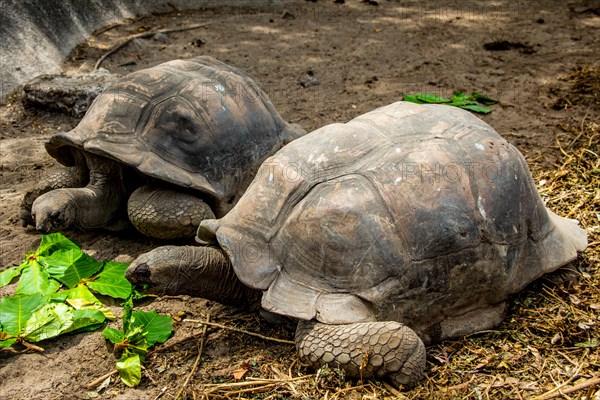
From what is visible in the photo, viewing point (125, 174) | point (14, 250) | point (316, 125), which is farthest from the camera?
point (316, 125)

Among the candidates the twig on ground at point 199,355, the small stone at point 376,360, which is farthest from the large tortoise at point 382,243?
the twig on ground at point 199,355

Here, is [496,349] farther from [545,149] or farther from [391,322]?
[545,149]

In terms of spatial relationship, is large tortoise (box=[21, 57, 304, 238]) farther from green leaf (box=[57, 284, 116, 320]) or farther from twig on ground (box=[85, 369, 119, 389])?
twig on ground (box=[85, 369, 119, 389])

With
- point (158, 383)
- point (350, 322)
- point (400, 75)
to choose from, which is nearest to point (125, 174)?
point (158, 383)

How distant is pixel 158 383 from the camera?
2.65 m

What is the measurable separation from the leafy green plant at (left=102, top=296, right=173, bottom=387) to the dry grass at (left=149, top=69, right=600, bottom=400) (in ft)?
0.75

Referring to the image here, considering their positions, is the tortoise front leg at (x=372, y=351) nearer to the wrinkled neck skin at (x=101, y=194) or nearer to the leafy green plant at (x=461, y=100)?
the wrinkled neck skin at (x=101, y=194)

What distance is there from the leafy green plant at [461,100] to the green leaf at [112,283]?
9.76 feet

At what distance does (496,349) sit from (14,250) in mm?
2760

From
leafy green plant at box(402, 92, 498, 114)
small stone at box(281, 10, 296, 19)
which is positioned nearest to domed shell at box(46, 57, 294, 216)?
leafy green plant at box(402, 92, 498, 114)

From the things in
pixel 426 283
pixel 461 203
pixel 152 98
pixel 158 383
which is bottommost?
pixel 158 383

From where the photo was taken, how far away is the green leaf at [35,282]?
3168 millimetres

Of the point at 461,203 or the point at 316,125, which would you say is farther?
the point at 316,125

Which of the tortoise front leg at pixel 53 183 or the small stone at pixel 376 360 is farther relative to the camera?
the tortoise front leg at pixel 53 183
